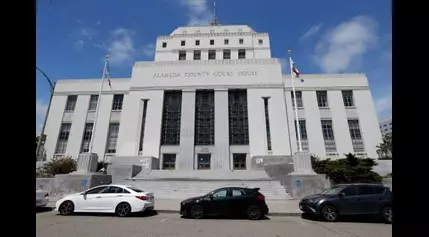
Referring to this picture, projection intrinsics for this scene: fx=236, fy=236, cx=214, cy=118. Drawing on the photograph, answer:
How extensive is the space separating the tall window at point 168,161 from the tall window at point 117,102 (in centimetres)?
1121

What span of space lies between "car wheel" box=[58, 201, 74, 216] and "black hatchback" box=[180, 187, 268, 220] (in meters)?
5.01

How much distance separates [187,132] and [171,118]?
3327 mm

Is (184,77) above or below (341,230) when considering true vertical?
above

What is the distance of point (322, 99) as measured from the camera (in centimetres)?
3512

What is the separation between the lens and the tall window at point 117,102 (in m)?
35.5

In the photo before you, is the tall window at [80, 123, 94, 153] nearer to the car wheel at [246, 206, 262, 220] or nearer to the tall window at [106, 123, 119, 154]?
the tall window at [106, 123, 119, 154]

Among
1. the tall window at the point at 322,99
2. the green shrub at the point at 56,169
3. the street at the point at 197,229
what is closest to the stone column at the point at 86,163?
the green shrub at the point at 56,169

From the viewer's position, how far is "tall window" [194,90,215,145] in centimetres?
3095
